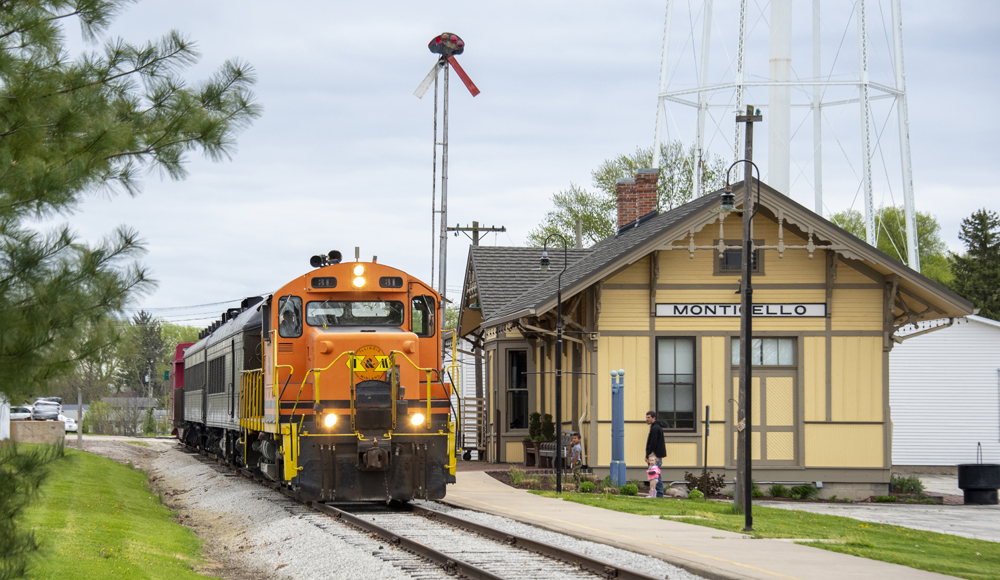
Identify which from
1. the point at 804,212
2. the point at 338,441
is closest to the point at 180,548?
the point at 338,441

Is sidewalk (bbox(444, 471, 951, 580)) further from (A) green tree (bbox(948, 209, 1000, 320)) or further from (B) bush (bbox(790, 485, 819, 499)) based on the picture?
(A) green tree (bbox(948, 209, 1000, 320))

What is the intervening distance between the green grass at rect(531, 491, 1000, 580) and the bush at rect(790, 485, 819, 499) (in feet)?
11.7

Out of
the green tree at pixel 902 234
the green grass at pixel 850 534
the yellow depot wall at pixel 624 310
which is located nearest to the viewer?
the green grass at pixel 850 534

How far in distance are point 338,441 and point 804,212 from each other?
38.4ft

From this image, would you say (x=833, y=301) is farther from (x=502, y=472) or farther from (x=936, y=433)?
(x=936, y=433)

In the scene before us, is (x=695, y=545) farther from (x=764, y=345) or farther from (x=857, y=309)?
(x=857, y=309)

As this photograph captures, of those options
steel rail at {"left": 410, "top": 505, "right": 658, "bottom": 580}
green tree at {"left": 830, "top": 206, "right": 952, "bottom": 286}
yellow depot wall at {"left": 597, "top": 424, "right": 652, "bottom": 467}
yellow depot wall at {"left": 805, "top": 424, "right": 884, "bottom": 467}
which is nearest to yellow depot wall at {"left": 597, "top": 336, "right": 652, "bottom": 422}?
yellow depot wall at {"left": 597, "top": 424, "right": 652, "bottom": 467}

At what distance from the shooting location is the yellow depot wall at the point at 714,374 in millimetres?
22375

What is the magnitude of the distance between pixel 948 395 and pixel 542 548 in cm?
2375

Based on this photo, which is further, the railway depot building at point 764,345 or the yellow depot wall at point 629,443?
the railway depot building at point 764,345

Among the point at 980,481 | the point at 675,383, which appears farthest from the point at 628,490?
the point at 980,481

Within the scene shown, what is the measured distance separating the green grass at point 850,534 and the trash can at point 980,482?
551 centimetres

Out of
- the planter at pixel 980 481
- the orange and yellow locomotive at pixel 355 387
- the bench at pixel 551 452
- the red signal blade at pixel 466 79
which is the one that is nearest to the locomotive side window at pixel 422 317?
the orange and yellow locomotive at pixel 355 387

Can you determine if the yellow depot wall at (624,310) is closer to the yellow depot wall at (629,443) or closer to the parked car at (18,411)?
the yellow depot wall at (629,443)
